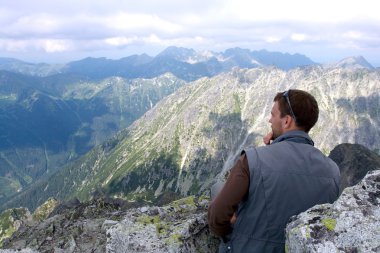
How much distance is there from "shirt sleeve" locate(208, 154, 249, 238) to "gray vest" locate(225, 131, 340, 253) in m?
0.18

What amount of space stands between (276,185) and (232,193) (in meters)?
1.06

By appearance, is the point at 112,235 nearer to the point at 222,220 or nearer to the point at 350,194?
the point at 222,220

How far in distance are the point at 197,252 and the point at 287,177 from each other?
16.2 ft

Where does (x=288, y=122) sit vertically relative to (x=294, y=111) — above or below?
below

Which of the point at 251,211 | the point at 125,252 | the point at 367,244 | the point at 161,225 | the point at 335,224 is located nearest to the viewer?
the point at 367,244

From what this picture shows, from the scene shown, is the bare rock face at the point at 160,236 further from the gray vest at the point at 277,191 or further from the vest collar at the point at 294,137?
the vest collar at the point at 294,137

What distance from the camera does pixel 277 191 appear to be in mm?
9391

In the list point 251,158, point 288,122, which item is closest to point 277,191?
point 251,158

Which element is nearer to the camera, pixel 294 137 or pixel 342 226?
pixel 342 226

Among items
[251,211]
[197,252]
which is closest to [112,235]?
[197,252]

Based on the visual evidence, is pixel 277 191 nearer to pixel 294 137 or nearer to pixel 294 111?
pixel 294 137

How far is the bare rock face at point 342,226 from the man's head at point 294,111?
207 centimetres

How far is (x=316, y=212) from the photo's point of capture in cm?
938

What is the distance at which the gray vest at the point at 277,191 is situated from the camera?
30.6 feet
